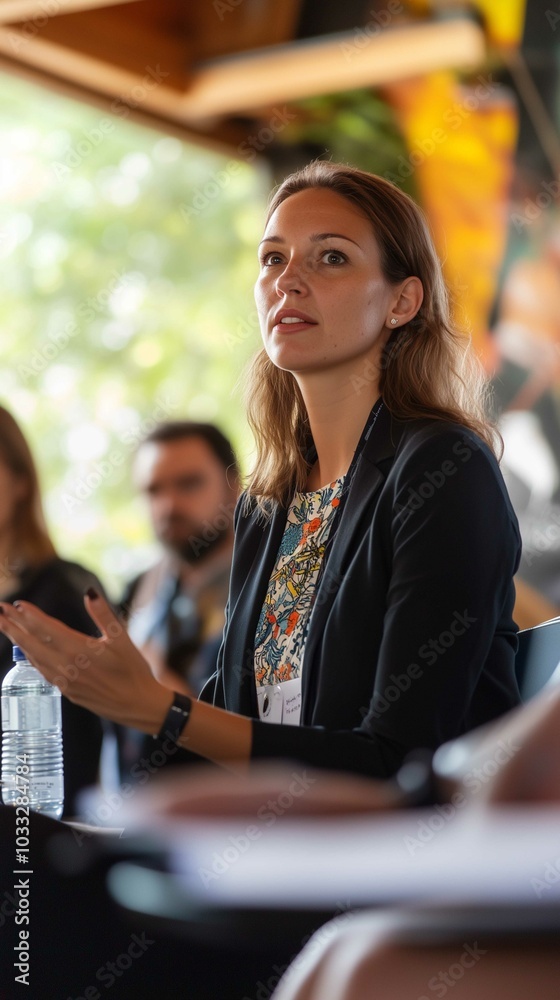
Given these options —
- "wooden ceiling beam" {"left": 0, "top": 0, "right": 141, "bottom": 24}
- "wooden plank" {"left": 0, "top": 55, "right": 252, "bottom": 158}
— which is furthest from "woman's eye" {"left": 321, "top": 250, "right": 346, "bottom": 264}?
"wooden plank" {"left": 0, "top": 55, "right": 252, "bottom": 158}

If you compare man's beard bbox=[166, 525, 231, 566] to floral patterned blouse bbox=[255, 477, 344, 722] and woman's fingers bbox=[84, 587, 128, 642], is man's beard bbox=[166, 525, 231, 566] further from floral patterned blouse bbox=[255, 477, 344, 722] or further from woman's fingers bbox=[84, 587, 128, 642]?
woman's fingers bbox=[84, 587, 128, 642]

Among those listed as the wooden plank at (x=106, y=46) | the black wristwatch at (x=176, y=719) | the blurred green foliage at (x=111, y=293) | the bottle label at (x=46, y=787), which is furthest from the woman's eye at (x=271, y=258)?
the blurred green foliage at (x=111, y=293)

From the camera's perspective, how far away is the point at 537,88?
429cm

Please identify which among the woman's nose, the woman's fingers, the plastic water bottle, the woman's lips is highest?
the woman's nose

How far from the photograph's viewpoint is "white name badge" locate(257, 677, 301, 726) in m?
1.58

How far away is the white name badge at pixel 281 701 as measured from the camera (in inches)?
62.2

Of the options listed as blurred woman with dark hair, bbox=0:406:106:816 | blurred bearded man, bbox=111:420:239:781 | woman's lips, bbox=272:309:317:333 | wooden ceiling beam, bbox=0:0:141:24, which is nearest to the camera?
woman's lips, bbox=272:309:317:333

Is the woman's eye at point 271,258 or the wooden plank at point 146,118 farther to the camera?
the wooden plank at point 146,118

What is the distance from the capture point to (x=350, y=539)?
1.59m

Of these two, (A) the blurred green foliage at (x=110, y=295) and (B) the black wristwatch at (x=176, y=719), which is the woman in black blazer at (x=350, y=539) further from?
(A) the blurred green foliage at (x=110, y=295)

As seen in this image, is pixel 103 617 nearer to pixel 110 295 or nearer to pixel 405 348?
pixel 405 348

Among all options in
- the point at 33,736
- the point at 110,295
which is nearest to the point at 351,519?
the point at 33,736

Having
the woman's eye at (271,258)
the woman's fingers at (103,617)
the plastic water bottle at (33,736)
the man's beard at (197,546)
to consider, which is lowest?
the plastic water bottle at (33,736)

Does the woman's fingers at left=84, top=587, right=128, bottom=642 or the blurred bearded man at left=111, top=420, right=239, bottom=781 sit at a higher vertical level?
the blurred bearded man at left=111, top=420, right=239, bottom=781
